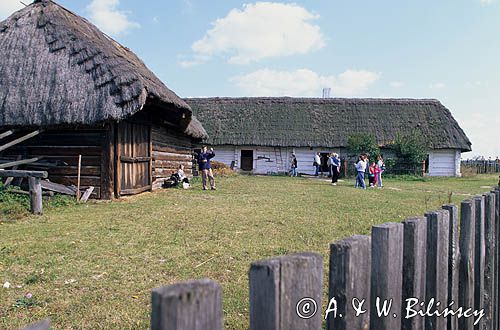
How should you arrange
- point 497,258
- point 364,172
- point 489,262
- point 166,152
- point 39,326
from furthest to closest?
point 364,172, point 166,152, point 497,258, point 489,262, point 39,326

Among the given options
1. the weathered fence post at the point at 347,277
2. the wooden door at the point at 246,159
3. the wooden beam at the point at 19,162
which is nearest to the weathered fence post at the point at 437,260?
the weathered fence post at the point at 347,277

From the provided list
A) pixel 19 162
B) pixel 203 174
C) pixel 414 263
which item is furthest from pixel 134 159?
pixel 414 263

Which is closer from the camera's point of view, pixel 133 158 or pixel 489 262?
pixel 489 262

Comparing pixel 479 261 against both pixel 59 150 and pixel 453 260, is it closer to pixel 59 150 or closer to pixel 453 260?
pixel 453 260

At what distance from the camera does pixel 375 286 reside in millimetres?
1489

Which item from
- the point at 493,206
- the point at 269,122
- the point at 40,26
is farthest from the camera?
the point at 269,122

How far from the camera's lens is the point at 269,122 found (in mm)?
32969

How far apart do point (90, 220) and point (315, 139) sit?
2468 centimetres

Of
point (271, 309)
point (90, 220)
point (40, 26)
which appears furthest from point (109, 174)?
point (271, 309)

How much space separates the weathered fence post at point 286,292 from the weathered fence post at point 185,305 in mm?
166

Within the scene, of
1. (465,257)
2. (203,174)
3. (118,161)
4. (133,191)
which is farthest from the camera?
(203,174)

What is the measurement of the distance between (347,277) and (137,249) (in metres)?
4.77

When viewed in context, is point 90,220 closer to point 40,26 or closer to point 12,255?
point 12,255

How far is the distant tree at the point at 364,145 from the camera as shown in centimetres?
2805
